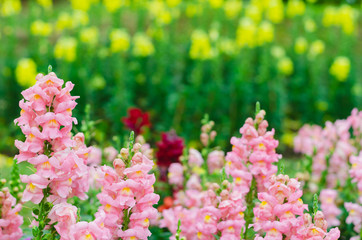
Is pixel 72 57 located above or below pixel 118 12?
below

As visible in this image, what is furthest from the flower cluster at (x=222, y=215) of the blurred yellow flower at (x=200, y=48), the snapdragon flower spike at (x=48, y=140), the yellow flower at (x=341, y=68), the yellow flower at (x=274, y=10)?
the yellow flower at (x=274, y=10)

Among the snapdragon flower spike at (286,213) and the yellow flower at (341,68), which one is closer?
the snapdragon flower spike at (286,213)

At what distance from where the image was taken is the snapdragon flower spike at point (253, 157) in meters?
2.58

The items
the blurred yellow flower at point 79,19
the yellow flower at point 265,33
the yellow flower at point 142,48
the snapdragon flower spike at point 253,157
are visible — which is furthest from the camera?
the blurred yellow flower at point 79,19

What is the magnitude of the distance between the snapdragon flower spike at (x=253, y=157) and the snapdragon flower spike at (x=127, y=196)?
557mm

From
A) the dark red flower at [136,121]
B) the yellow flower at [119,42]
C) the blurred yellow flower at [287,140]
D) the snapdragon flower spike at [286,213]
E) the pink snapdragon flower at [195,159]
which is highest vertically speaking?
the yellow flower at [119,42]

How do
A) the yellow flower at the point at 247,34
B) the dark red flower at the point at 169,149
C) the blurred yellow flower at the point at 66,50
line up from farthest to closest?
the yellow flower at the point at 247,34 < the blurred yellow flower at the point at 66,50 < the dark red flower at the point at 169,149

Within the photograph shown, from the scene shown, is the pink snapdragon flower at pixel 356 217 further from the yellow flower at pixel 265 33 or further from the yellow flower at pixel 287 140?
the yellow flower at pixel 265 33

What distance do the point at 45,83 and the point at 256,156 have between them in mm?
971

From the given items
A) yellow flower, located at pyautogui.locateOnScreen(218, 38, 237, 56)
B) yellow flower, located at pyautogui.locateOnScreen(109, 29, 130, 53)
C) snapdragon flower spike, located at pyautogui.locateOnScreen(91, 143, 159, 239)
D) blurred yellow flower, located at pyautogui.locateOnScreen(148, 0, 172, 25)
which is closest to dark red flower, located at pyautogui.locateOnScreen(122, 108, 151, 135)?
snapdragon flower spike, located at pyautogui.locateOnScreen(91, 143, 159, 239)

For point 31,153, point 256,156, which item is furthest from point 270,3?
point 31,153

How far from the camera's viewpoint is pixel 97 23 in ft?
31.9

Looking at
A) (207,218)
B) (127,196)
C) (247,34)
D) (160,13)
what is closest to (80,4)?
(160,13)

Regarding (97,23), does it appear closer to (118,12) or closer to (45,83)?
(118,12)
